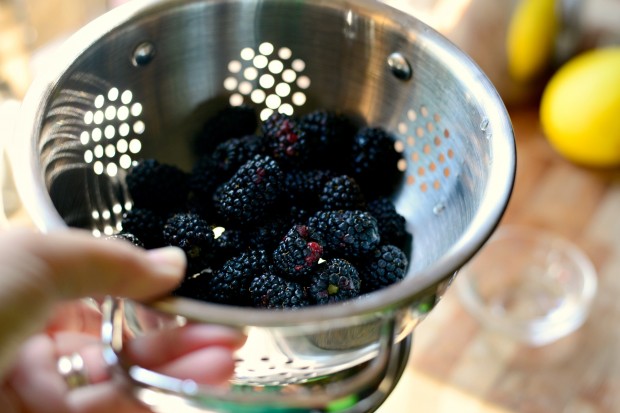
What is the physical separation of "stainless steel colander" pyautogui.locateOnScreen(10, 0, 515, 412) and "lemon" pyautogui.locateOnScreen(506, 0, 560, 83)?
1.55 ft

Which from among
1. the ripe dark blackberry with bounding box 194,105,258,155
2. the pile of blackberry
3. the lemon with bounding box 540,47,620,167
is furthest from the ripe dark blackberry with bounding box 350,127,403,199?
the lemon with bounding box 540,47,620,167

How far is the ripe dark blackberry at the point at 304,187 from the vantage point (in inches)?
24.6

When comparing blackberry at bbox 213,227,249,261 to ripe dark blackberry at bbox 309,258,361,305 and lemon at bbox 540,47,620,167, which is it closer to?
ripe dark blackberry at bbox 309,258,361,305

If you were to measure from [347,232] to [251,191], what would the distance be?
87 millimetres

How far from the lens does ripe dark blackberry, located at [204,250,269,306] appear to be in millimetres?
537

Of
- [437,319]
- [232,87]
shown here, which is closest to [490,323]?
[437,319]

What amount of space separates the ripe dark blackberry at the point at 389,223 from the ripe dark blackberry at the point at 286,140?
8cm

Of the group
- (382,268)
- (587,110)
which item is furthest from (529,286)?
(382,268)

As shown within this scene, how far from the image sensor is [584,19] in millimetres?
1103

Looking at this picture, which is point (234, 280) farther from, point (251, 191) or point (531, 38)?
point (531, 38)

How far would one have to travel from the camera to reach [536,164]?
3.50 feet

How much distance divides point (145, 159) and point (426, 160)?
250mm

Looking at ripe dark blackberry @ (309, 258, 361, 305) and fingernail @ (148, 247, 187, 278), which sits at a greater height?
fingernail @ (148, 247, 187, 278)

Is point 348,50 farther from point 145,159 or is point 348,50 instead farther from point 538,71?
point 538,71
